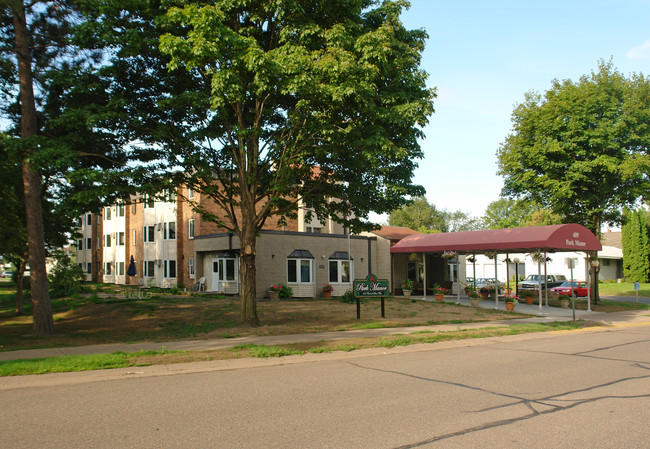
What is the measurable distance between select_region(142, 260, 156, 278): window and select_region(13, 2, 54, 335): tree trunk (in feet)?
91.0

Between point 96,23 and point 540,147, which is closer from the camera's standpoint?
point 96,23

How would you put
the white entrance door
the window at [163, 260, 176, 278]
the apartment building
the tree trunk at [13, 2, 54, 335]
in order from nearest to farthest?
1. the tree trunk at [13, 2, 54, 335]
2. the apartment building
3. the white entrance door
4. the window at [163, 260, 176, 278]

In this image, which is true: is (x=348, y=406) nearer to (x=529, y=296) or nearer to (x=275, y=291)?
(x=275, y=291)

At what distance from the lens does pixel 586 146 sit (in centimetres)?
2662

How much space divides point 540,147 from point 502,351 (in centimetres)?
1793

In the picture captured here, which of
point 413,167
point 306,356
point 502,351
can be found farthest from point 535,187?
point 306,356

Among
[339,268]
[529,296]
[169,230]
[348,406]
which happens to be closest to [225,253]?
[339,268]

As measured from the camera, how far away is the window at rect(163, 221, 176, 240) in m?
38.7

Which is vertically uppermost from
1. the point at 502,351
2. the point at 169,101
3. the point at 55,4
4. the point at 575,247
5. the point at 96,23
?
the point at 55,4

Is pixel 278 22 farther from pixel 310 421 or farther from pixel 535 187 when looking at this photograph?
pixel 535 187

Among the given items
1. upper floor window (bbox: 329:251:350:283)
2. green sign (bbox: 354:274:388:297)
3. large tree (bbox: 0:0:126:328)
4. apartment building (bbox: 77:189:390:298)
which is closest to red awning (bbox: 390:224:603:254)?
upper floor window (bbox: 329:251:350:283)

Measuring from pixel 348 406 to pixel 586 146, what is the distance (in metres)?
25.1

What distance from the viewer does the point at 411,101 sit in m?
15.0

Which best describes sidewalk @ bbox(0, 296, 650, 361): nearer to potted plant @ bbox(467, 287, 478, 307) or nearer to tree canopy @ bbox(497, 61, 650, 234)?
potted plant @ bbox(467, 287, 478, 307)
